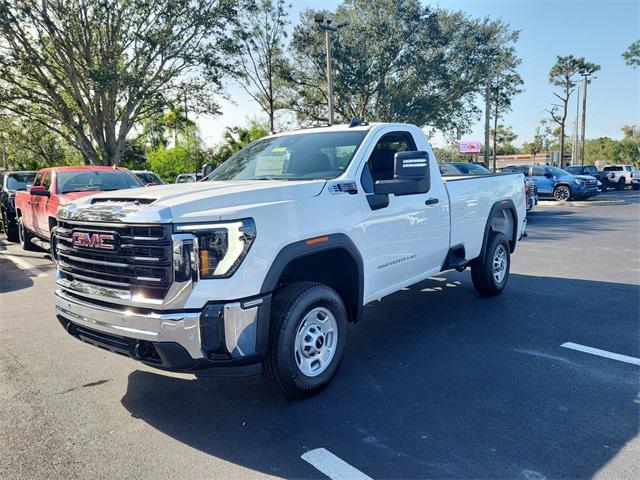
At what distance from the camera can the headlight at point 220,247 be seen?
10.1 ft

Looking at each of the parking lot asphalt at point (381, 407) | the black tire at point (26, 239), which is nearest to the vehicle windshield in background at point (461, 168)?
the parking lot asphalt at point (381, 407)

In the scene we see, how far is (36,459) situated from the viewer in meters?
3.02

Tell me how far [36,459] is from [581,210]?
20221mm

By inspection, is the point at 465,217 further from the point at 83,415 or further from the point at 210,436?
the point at 83,415

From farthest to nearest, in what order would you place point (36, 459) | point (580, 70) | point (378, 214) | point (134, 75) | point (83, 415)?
point (580, 70), point (134, 75), point (378, 214), point (83, 415), point (36, 459)

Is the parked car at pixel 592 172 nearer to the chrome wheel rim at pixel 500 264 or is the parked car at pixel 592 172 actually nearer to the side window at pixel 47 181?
the chrome wheel rim at pixel 500 264

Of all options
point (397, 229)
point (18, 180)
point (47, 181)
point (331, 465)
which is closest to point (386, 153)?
point (397, 229)

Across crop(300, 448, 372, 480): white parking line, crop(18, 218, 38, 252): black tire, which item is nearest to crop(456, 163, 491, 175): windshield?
crop(18, 218, 38, 252): black tire

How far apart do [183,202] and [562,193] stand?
23.6 m

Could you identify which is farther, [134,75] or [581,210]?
[134,75]

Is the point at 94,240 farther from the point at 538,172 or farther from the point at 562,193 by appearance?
the point at 538,172

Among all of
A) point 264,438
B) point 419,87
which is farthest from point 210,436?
point 419,87

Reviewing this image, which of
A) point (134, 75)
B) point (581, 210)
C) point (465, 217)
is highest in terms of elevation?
point (134, 75)

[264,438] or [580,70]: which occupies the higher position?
[580,70]
